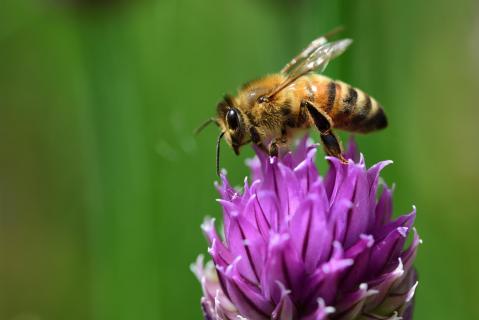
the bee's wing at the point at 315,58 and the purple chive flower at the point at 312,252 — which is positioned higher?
the bee's wing at the point at 315,58

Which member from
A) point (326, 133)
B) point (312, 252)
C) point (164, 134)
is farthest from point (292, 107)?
point (164, 134)

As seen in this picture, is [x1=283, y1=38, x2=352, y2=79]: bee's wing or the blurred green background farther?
the blurred green background

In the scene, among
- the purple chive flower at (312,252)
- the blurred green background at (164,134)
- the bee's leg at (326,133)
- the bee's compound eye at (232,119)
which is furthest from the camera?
the blurred green background at (164,134)

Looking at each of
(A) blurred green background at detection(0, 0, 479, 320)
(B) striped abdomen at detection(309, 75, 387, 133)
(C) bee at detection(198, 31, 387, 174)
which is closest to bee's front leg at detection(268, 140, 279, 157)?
(C) bee at detection(198, 31, 387, 174)

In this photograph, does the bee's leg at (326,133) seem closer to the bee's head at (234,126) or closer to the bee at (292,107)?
the bee at (292,107)

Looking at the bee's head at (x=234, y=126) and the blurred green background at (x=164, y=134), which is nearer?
the bee's head at (x=234, y=126)

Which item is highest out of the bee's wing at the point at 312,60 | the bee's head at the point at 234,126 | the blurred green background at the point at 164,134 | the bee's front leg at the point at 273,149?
the bee's wing at the point at 312,60

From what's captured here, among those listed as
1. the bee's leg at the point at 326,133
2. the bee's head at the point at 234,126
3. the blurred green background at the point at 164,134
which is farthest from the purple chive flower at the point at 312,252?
the blurred green background at the point at 164,134

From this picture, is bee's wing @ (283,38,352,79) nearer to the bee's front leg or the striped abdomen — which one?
the striped abdomen
